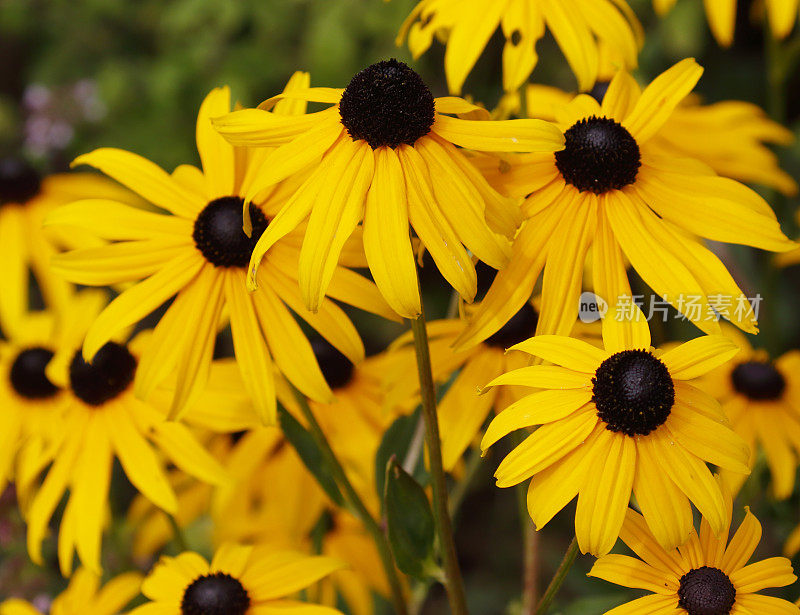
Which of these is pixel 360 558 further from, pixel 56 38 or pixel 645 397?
pixel 56 38

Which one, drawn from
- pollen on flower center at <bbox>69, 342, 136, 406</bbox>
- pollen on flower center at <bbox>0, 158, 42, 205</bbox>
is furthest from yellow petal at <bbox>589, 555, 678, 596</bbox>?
pollen on flower center at <bbox>0, 158, 42, 205</bbox>

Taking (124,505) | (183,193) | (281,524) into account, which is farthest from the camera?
(124,505)

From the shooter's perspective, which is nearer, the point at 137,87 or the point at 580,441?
the point at 580,441

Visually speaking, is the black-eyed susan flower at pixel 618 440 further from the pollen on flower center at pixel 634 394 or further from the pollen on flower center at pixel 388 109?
the pollen on flower center at pixel 388 109

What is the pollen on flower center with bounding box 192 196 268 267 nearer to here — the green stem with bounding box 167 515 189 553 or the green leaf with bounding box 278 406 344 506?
the green leaf with bounding box 278 406 344 506

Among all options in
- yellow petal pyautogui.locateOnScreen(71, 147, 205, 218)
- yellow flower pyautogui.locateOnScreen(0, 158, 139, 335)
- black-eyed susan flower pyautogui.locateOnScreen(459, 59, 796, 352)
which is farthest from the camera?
yellow flower pyautogui.locateOnScreen(0, 158, 139, 335)

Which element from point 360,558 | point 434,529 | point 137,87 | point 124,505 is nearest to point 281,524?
point 360,558

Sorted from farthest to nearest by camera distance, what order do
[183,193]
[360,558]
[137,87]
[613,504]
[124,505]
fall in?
1. [137,87]
2. [124,505]
3. [360,558]
4. [183,193]
5. [613,504]

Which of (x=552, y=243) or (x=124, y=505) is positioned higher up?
(x=552, y=243)
